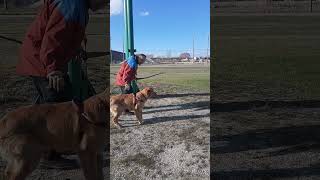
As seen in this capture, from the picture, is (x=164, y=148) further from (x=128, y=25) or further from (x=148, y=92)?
(x=128, y=25)

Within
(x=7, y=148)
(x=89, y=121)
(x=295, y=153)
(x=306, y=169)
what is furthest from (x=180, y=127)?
(x=295, y=153)

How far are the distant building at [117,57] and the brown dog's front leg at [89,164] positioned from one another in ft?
1.99

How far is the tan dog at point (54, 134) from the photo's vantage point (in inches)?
113

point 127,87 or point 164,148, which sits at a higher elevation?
point 127,87

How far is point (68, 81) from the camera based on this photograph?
319cm

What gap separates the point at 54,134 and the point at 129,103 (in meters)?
0.58

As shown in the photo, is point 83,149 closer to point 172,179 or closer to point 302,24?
point 172,179

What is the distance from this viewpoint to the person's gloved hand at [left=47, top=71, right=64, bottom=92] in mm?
3064

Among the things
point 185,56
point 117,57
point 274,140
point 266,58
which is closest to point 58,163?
point 117,57

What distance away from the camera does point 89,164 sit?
123 inches

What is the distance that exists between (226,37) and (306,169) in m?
13.8

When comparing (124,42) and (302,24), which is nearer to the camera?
(124,42)

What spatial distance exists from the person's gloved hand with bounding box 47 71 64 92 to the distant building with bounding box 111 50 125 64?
34 cm

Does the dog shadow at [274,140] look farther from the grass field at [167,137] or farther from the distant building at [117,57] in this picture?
the distant building at [117,57]
